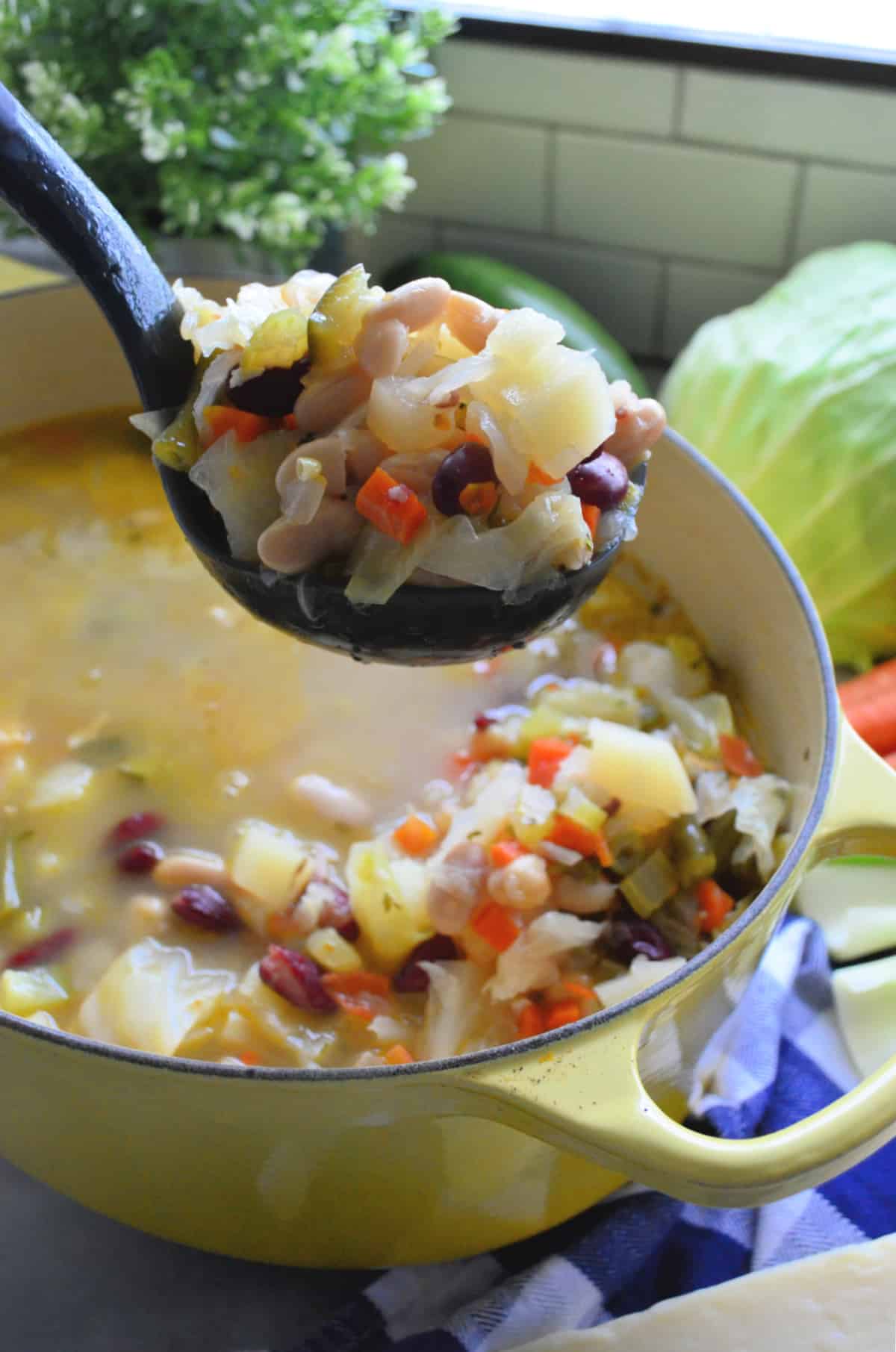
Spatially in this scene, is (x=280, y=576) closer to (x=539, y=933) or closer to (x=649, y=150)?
(x=539, y=933)

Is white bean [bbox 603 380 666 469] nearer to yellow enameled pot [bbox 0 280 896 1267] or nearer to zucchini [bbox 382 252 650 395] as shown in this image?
yellow enameled pot [bbox 0 280 896 1267]

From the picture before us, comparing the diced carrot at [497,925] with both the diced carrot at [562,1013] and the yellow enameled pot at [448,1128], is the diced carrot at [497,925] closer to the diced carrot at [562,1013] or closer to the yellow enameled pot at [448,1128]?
the diced carrot at [562,1013]

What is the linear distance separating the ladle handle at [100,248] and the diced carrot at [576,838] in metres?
0.53

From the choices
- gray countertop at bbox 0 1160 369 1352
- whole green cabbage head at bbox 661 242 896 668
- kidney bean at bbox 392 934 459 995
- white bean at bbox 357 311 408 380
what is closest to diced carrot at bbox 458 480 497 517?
white bean at bbox 357 311 408 380

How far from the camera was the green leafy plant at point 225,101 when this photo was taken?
1.90 metres

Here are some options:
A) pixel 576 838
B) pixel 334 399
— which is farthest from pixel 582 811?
pixel 334 399

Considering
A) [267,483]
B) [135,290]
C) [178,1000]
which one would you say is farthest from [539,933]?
[135,290]

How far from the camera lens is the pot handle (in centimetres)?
87

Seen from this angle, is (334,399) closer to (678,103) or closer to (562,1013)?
(562,1013)

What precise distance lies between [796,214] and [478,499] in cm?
150

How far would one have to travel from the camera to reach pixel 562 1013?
119 cm

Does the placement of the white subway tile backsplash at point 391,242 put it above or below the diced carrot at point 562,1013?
above

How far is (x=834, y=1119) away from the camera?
2.92 feet

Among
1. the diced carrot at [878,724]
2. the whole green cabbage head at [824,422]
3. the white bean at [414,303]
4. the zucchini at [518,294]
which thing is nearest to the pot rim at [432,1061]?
the white bean at [414,303]
